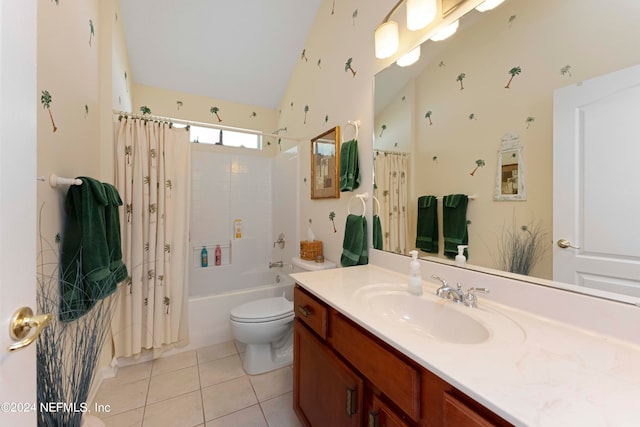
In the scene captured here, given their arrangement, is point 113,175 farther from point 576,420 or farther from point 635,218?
point 635,218

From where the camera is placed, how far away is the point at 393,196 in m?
1.40

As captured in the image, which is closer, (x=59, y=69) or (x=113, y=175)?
(x=59, y=69)

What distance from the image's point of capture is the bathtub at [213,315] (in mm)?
2049

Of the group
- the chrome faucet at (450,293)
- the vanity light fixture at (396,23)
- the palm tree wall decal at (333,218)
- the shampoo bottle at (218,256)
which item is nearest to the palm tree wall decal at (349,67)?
the vanity light fixture at (396,23)

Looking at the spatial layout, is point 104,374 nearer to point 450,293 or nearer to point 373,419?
point 373,419

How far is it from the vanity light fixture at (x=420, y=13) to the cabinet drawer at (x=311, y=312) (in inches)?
52.9

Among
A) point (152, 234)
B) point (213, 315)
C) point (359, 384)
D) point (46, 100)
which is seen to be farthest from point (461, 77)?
point (213, 315)

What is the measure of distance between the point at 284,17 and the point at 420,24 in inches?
57.9

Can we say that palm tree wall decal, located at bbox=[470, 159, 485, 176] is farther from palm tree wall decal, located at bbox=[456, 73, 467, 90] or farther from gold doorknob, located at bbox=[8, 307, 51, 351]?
gold doorknob, located at bbox=[8, 307, 51, 351]

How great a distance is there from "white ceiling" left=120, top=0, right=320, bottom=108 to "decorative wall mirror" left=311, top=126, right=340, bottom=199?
104 cm

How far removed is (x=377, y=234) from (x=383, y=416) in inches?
36.4

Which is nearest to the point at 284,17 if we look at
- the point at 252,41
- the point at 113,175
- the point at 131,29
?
the point at 252,41

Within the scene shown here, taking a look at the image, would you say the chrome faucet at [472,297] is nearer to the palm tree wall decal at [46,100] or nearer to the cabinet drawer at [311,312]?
the cabinet drawer at [311,312]

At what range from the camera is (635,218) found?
2.17 ft
